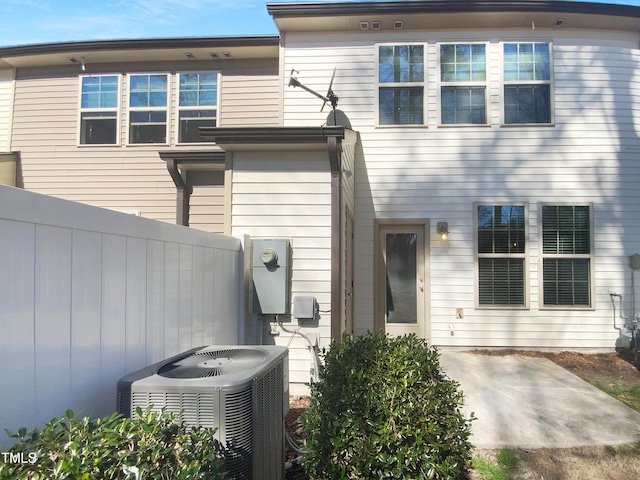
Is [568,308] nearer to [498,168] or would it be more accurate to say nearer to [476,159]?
[498,168]

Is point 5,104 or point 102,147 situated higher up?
point 5,104

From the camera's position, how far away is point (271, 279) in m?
4.02

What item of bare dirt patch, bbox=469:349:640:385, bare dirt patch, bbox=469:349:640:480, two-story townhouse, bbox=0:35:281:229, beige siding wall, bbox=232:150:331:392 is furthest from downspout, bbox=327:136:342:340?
two-story townhouse, bbox=0:35:281:229

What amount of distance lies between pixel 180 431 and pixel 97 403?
0.63 m

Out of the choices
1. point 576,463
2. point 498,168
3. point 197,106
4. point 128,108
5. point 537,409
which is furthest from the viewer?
point 128,108

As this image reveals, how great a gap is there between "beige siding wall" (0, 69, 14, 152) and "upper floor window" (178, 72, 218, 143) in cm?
345

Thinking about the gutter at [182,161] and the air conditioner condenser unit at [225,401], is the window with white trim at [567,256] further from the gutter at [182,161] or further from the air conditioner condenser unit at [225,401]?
the air conditioner condenser unit at [225,401]

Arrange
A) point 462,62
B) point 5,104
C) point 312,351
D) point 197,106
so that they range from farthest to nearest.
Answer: point 5,104
point 197,106
point 462,62
point 312,351

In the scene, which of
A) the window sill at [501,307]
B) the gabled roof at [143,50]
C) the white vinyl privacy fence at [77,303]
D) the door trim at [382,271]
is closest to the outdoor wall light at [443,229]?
the door trim at [382,271]

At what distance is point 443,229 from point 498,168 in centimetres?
133

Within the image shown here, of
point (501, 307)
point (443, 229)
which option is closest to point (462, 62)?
point (443, 229)

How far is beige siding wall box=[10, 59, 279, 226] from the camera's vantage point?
6.98 metres

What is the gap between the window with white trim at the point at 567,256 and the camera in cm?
610

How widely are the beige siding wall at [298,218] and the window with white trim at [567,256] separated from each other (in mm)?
3981
